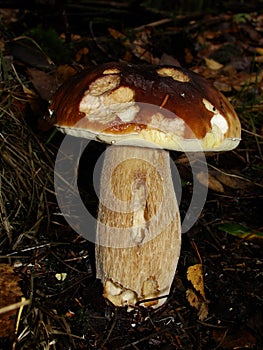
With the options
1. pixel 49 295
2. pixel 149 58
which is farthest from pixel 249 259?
pixel 149 58

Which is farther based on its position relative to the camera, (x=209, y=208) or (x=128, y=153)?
(x=209, y=208)

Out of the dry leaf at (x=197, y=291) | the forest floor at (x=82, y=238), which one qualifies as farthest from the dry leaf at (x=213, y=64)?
the dry leaf at (x=197, y=291)

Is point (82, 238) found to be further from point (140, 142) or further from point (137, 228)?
point (140, 142)

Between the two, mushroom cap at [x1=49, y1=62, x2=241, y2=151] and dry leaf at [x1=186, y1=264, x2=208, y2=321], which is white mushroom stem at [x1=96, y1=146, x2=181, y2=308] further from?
mushroom cap at [x1=49, y1=62, x2=241, y2=151]

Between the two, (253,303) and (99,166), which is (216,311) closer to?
(253,303)

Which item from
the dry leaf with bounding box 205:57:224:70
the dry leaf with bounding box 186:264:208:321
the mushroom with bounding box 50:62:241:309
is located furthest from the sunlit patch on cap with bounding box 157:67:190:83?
the dry leaf with bounding box 205:57:224:70

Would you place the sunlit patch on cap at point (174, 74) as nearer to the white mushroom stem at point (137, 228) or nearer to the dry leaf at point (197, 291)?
the white mushroom stem at point (137, 228)
